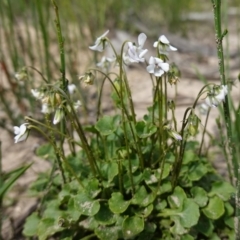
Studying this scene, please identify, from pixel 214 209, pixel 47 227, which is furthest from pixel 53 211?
pixel 214 209

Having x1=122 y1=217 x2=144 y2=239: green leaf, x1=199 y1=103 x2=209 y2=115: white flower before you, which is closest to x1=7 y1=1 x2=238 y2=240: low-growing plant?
x1=122 y1=217 x2=144 y2=239: green leaf

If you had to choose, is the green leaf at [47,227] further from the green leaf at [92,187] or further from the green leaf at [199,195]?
the green leaf at [199,195]

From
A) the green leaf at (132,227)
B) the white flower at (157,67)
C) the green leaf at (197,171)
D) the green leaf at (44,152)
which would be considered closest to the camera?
the white flower at (157,67)

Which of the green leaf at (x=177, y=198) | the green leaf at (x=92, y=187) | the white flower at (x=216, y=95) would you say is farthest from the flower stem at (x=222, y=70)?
the green leaf at (x=92, y=187)

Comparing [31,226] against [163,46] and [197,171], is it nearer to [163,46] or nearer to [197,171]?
[197,171]

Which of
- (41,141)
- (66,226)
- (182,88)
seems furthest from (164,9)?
(66,226)

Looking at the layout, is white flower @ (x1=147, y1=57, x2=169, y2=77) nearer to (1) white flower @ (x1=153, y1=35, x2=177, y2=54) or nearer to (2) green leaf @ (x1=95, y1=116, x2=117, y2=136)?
(1) white flower @ (x1=153, y1=35, x2=177, y2=54)
